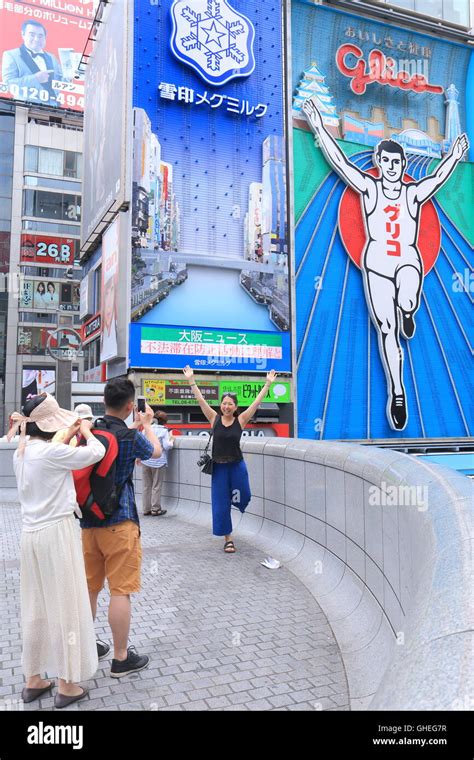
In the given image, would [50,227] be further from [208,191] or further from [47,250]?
[208,191]

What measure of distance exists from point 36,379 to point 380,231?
3083cm

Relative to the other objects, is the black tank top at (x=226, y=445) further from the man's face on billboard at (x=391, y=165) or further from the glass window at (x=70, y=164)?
the glass window at (x=70, y=164)

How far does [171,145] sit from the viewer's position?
2469 cm

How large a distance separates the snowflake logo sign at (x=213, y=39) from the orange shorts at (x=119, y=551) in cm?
2577

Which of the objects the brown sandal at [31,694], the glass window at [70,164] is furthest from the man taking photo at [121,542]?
the glass window at [70,164]

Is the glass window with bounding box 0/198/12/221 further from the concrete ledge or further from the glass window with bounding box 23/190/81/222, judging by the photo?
the concrete ledge

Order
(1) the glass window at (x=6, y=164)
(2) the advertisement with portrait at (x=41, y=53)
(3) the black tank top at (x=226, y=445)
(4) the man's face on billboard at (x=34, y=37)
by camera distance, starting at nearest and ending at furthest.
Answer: (3) the black tank top at (x=226, y=445), (1) the glass window at (x=6, y=164), (2) the advertisement with portrait at (x=41, y=53), (4) the man's face on billboard at (x=34, y=37)

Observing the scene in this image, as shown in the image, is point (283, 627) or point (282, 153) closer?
point (283, 627)

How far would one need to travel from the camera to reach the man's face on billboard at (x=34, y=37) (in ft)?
173

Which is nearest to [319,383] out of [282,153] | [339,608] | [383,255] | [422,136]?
[383,255]

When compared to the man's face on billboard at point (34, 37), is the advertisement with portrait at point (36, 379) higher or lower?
lower

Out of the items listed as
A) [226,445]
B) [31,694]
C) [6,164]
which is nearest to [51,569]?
[31,694]
